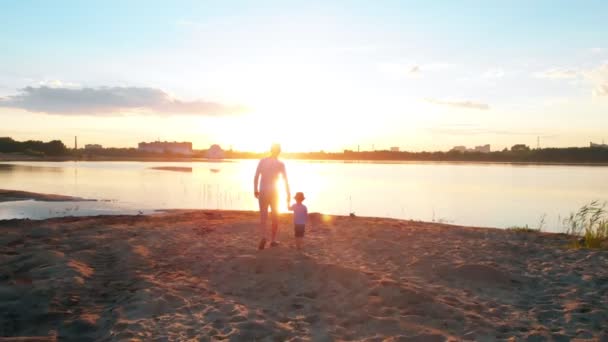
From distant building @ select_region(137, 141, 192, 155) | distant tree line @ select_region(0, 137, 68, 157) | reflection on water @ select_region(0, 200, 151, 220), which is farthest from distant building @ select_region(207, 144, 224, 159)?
reflection on water @ select_region(0, 200, 151, 220)

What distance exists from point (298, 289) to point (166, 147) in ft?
475

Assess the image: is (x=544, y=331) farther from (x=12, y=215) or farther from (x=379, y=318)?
(x=12, y=215)

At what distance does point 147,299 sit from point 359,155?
116 m

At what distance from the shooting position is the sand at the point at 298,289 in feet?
16.8

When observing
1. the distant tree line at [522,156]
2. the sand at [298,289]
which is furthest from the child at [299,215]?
the distant tree line at [522,156]

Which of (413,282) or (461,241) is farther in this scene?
(461,241)

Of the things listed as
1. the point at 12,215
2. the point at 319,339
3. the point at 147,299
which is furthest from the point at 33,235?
the point at 319,339

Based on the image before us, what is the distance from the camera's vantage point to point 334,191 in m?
29.9

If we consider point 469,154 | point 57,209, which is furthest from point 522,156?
point 57,209

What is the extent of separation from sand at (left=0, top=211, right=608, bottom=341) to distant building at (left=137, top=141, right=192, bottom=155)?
13374 centimetres

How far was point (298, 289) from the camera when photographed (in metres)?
6.58

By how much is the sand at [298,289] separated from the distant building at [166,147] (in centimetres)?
13374

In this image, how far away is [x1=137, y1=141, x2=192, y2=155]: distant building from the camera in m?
140

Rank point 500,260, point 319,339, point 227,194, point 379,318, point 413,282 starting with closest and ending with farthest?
point 319,339 → point 379,318 → point 413,282 → point 500,260 → point 227,194
